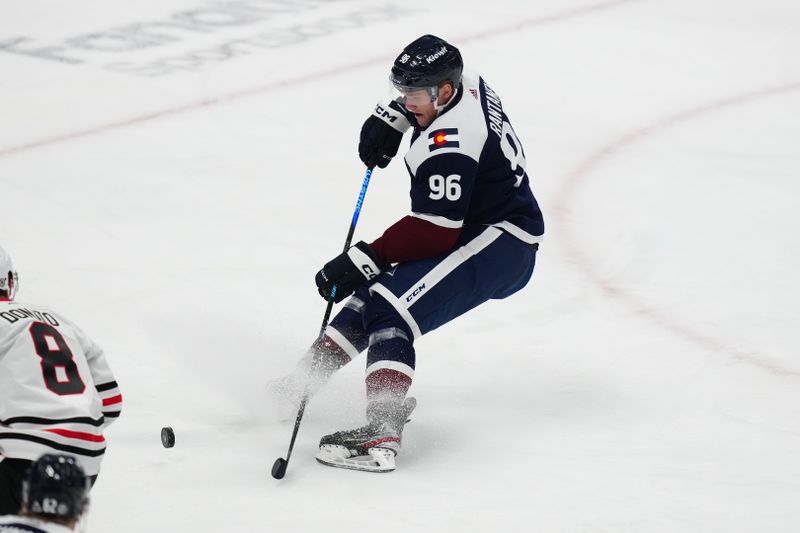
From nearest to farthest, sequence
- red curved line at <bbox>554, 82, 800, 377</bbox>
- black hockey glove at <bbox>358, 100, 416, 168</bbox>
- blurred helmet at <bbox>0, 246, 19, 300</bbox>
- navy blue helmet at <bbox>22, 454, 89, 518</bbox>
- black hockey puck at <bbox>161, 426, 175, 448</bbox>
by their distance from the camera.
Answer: navy blue helmet at <bbox>22, 454, 89, 518</bbox>, blurred helmet at <bbox>0, 246, 19, 300</bbox>, black hockey puck at <bbox>161, 426, 175, 448</bbox>, black hockey glove at <bbox>358, 100, 416, 168</bbox>, red curved line at <bbox>554, 82, 800, 377</bbox>

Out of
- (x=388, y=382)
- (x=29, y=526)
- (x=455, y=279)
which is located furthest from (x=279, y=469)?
(x=29, y=526)

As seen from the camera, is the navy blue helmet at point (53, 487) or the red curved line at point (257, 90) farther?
the red curved line at point (257, 90)

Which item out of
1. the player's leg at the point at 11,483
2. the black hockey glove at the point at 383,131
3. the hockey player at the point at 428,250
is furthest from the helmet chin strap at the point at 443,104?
the player's leg at the point at 11,483

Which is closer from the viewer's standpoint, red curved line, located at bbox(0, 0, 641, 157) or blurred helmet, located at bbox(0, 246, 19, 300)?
blurred helmet, located at bbox(0, 246, 19, 300)

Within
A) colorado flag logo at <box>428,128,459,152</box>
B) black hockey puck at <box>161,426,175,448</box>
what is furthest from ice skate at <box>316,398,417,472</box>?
colorado flag logo at <box>428,128,459,152</box>

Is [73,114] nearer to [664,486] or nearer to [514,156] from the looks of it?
[514,156]

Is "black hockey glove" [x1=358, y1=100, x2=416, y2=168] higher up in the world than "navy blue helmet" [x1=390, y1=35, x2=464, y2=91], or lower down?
lower down

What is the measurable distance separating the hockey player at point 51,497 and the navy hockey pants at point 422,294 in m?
1.67

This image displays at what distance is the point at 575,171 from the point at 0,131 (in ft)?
9.04

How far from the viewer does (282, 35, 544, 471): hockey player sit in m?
3.25

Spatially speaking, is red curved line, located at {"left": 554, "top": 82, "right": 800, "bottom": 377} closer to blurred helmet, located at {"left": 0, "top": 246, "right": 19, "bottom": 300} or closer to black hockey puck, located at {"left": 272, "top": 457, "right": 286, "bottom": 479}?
black hockey puck, located at {"left": 272, "top": 457, "right": 286, "bottom": 479}

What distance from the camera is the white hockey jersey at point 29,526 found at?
1641 mm

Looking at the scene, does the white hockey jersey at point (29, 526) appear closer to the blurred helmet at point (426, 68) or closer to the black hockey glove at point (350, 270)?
the black hockey glove at point (350, 270)

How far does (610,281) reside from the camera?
4.65m
